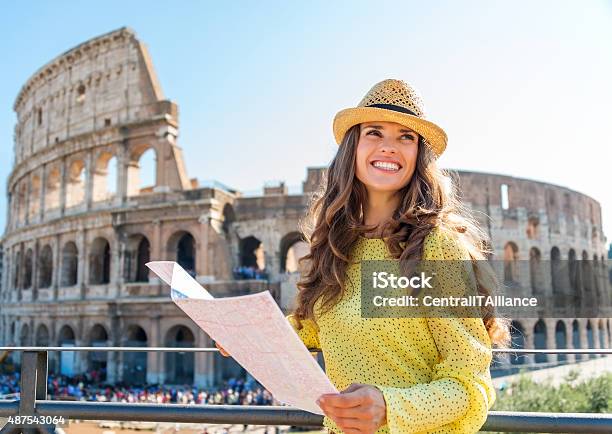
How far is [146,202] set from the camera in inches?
789

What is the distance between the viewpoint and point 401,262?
5.11 feet

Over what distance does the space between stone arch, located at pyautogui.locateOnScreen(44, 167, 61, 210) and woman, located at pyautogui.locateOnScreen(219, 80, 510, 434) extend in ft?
80.0

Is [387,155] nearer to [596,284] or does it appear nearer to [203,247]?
[203,247]

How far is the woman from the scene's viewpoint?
1.32 metres

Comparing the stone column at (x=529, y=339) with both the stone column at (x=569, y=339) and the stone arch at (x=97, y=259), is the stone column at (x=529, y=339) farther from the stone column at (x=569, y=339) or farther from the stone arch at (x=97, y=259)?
the stone arch at (x=97, y=259)

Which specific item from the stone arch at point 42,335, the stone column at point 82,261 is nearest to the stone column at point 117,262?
the stone column at point 82,261

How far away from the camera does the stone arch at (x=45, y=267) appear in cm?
2339

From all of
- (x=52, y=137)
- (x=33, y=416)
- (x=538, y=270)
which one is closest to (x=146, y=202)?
(x=52, y=137)

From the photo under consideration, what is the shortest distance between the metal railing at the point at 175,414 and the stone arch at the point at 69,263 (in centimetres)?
2159

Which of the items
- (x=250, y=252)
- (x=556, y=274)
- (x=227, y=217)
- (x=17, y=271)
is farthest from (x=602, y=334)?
(x=17, y=271)

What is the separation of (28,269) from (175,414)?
87.6 ft

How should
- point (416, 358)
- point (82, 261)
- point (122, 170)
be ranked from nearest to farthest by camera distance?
point (416, 358)
point (122, 170)
point (82, 261)

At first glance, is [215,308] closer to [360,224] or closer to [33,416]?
[360,224]

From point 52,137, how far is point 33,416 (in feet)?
80.5
